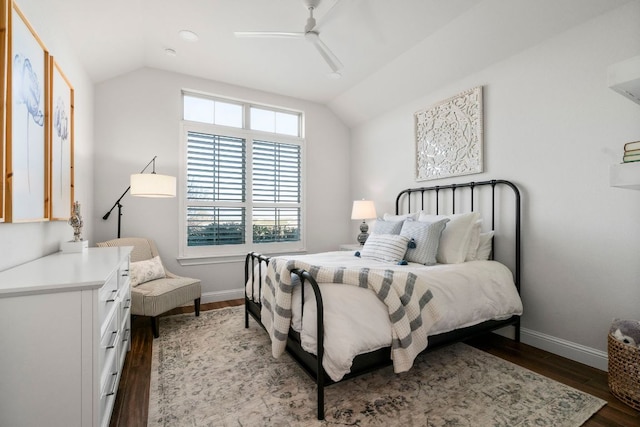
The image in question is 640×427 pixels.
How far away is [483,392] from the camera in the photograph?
6.37 ft

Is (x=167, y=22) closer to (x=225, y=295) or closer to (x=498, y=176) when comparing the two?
(x=225, y=295)

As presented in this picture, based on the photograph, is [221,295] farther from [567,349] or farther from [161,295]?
[567,349]

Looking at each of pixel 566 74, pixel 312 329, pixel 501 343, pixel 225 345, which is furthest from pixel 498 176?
pixel 225 345

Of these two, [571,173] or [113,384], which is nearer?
[113,384]

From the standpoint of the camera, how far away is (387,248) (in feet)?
9.22

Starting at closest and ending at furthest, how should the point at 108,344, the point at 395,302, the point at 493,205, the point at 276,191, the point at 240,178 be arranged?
1. the point at 108,344
2. the point at 395,302
3. the point at 493,205
4. the point at 240,178
5. the point at 276,191

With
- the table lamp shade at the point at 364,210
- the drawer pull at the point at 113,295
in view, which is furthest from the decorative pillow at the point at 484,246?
the drawer pull at the point at 113,295

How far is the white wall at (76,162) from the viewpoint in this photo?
5.34ft

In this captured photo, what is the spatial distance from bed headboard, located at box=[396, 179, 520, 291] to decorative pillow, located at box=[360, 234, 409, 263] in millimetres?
903

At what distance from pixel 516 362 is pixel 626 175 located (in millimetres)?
1591

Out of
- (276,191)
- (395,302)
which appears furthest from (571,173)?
(276,191)

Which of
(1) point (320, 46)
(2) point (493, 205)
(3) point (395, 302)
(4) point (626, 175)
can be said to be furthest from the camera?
(2) point (493, 205)

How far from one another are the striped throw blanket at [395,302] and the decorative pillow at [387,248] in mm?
709

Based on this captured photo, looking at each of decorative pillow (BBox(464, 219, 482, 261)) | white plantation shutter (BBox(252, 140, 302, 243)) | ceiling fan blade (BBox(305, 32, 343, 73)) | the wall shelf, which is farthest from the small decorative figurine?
the wall shelf
